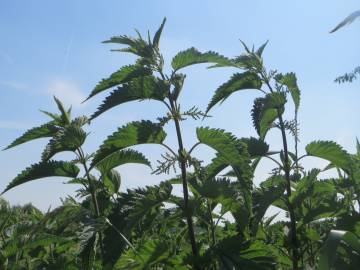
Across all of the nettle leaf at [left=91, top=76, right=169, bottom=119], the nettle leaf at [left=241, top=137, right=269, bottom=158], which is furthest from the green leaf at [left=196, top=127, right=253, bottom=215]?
the nettle leaf at [left=241, top=137, right=269, bottom=158]

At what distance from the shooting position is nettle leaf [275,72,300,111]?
2961 mm

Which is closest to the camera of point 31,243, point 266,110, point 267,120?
point 266,110

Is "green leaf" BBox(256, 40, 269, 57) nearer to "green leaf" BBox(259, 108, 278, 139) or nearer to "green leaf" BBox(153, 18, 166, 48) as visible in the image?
"green leaf" BBox(259, 108, 278, 139)

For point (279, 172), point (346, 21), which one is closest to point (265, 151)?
point (279, 172)

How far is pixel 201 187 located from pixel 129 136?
0.43 metres

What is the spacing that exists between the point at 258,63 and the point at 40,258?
2.63m

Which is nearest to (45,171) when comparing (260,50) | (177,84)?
(177,84)

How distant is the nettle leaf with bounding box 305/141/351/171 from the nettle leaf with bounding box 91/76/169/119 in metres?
0.89

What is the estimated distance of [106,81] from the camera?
2.76 m

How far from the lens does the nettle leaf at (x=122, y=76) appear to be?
2740 mm

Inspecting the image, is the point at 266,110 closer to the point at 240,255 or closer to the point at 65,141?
the point at 240,255

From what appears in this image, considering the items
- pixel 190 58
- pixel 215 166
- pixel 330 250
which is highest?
pixel 190 58

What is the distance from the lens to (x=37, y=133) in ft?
10.3

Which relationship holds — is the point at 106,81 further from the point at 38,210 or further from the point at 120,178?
the point at 38,210
